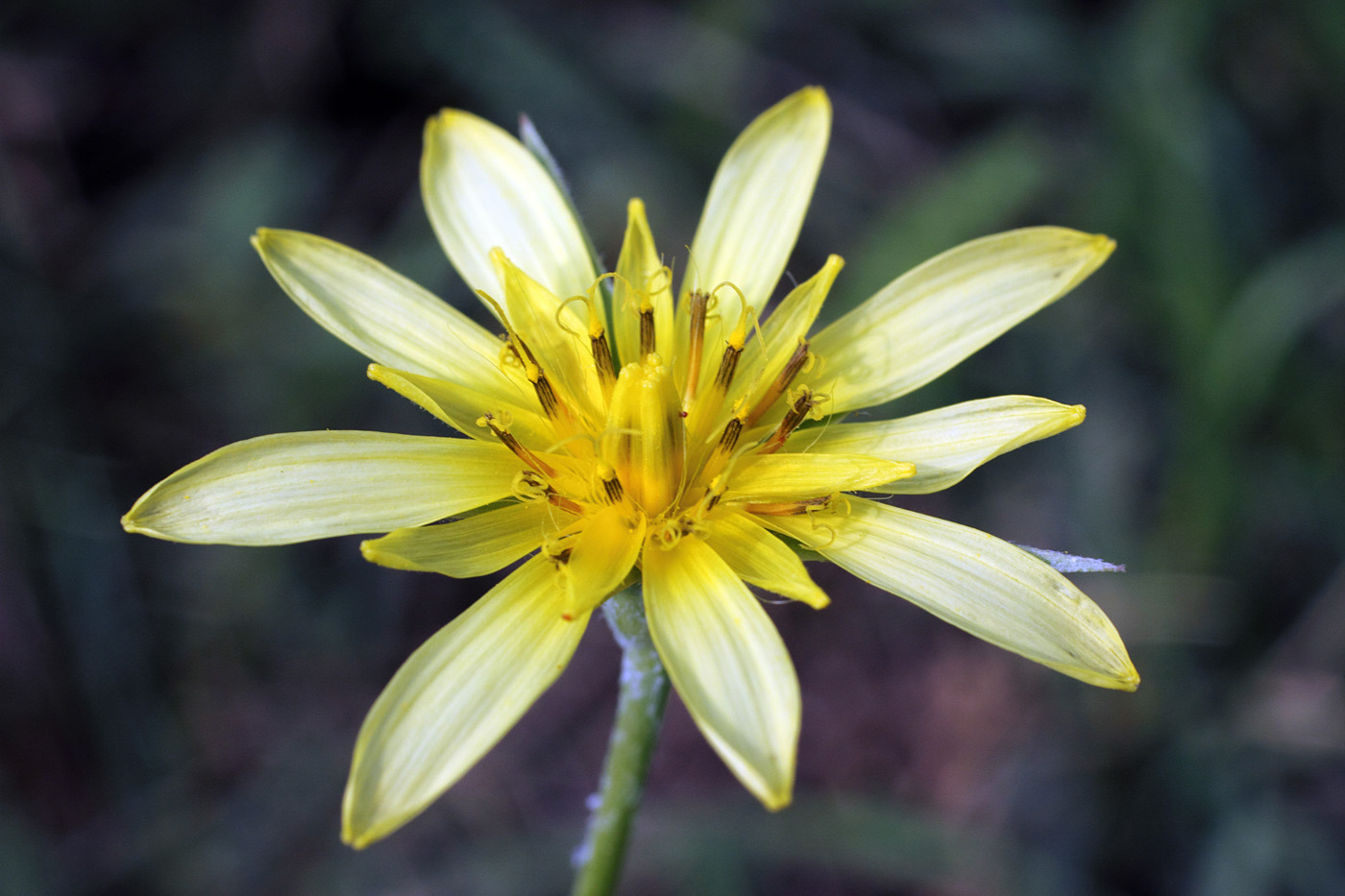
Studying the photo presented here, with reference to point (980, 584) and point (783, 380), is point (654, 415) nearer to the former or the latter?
point (783, 380)

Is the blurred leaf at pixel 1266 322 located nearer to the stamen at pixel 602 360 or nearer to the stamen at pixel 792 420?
the stamen at pixel 792 420

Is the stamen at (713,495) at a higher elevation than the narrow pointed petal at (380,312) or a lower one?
lower

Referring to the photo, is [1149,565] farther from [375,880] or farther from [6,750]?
[6,750]

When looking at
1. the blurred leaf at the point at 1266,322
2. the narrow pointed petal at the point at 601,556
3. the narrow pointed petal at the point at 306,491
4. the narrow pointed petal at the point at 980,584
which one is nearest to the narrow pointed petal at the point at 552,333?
the narrow pointed petal at the point at 601,556

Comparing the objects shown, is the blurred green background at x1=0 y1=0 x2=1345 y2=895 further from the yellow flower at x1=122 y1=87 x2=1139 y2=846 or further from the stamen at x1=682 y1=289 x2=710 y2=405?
the stamen at x1=682 y1=289 x2=710 y2=405

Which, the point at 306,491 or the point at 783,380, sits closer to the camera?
the point at 306,491

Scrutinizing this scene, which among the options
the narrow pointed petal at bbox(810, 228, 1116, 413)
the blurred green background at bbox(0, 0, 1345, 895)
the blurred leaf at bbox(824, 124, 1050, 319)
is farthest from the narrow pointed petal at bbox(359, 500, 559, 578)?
the blurred leaf at bbox(824, 124, 1050, 319)

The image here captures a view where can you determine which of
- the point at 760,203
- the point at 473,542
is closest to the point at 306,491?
the point at 473,542
